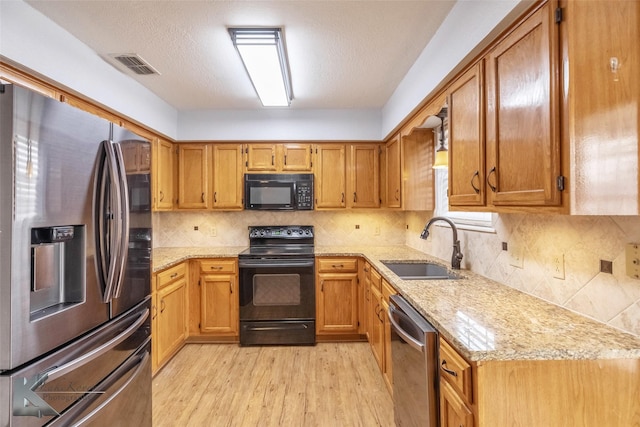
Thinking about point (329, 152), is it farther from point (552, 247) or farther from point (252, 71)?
point (552, 247)

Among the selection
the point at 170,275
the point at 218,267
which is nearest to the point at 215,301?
the point at 218,267

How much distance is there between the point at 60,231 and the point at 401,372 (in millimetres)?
1699

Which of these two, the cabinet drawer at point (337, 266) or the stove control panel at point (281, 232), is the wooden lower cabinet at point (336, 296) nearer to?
the cabinet drawer at point (337, 266)

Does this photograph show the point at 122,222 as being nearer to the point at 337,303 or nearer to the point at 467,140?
the point at 467,140

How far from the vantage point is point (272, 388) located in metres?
2.40

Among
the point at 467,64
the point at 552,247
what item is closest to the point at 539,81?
the point at 467,64

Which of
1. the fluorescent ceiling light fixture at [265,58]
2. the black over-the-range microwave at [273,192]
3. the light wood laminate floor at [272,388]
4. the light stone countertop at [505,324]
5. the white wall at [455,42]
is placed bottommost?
the light wood laminate floor at [272,388]

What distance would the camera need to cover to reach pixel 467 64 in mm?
1601

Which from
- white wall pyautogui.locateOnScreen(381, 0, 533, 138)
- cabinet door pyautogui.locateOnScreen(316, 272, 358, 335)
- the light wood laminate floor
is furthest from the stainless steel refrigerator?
cabinet door pyautogui.locateOnScreen(316, 272, 358, 335)

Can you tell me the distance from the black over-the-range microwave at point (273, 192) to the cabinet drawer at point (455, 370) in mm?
2350

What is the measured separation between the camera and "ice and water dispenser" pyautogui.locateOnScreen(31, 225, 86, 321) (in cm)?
107

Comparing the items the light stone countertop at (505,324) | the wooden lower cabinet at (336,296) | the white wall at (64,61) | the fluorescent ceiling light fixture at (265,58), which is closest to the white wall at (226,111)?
the white wall at (64,61)

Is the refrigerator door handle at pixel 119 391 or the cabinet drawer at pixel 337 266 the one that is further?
the cabinet drawer at pixel 337 266

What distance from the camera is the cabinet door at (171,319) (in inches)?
103
